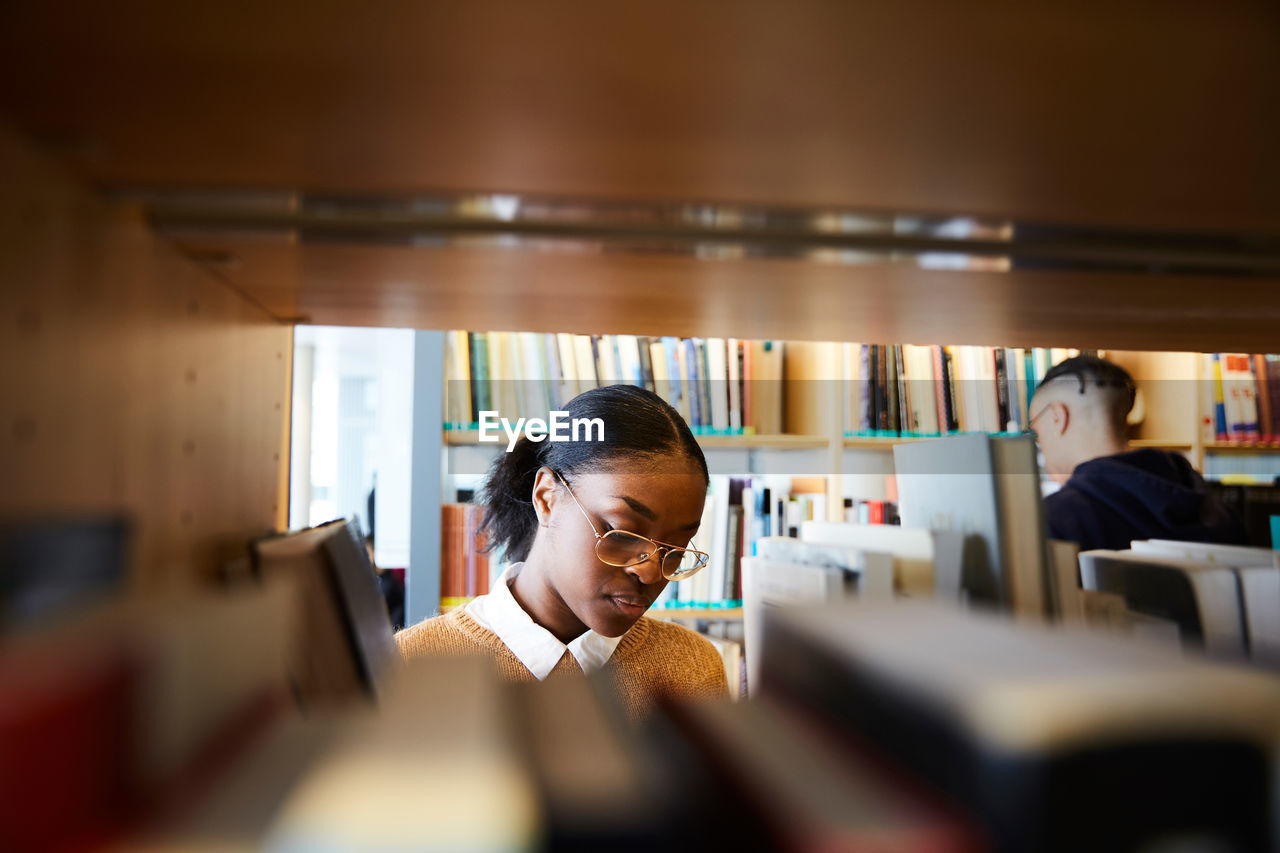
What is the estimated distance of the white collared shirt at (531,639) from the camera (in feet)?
4.68

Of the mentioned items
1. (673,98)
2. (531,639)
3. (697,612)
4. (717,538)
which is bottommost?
(697,612)

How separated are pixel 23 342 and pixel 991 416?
265 centimetres

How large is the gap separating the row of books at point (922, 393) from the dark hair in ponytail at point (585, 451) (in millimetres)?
1112

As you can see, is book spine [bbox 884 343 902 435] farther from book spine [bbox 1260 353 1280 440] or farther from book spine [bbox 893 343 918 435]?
book spine [bbox 1260 353 1280 440]

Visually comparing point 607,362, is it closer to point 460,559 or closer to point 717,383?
point 717,383

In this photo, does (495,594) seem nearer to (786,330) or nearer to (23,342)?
(786,330)

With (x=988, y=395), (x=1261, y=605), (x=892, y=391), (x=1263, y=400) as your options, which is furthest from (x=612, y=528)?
(x=1263, y=400)

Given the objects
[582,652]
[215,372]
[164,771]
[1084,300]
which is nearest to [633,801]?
[164,771]

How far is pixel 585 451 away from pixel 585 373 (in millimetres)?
874

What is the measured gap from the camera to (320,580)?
0.53 meters

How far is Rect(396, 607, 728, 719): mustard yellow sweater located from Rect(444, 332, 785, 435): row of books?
A: 0.87 metres

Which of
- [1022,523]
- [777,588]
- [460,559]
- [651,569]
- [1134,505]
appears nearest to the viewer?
[1022,523]

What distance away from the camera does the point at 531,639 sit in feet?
4.70

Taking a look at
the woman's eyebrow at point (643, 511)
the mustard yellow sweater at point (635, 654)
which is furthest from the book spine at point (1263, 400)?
the woman's eyebrow at point (643, 511)
